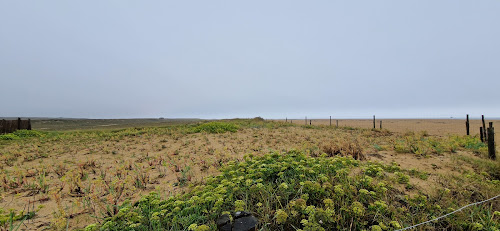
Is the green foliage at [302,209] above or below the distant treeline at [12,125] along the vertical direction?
below

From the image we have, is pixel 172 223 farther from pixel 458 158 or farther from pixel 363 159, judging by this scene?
pixel 458 158

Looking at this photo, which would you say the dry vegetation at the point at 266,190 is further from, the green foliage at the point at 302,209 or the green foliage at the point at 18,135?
the green foliage at the point at 18,135

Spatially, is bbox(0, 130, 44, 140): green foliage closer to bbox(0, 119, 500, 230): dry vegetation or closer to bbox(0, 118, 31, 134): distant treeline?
bbox(0, 118, 31, 134): distant treeline

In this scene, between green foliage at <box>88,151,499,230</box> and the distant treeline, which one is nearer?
green foliage at <box>88,151,499,230</box>

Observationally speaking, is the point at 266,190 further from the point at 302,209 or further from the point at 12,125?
the point at 12,125

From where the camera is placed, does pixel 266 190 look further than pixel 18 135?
No

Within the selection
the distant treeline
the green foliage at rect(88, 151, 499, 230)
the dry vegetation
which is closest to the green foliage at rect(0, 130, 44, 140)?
the distant treeline

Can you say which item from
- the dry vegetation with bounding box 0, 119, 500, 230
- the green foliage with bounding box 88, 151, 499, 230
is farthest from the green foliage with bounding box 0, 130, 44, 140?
the green foliage with bounding box 88, 151, 499, 230

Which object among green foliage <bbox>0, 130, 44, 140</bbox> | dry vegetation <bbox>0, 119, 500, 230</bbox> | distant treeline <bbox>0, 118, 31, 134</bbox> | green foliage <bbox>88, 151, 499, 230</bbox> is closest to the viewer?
green foliage <bbox>88, 151, 499, 230</bbox>

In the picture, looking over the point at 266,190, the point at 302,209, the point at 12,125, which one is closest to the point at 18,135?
the point at 12,125

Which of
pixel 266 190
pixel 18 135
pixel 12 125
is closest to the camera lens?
pixel 266 190

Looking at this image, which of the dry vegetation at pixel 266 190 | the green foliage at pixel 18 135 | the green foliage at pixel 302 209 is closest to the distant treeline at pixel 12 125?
the green foliage at pixel 18 135

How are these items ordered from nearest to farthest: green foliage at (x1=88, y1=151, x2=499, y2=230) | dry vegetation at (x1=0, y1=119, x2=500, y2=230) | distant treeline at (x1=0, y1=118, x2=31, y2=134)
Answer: green foliage at (x1=88, y1=151, x2=499, y2=230) → dry vegetation at (x1=0, y1=119, x2=500, y2=230) → distant treeline at (x1=0, y1=118, x2=31, y2=134)

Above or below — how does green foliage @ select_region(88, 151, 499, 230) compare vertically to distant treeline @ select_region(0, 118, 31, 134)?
below
